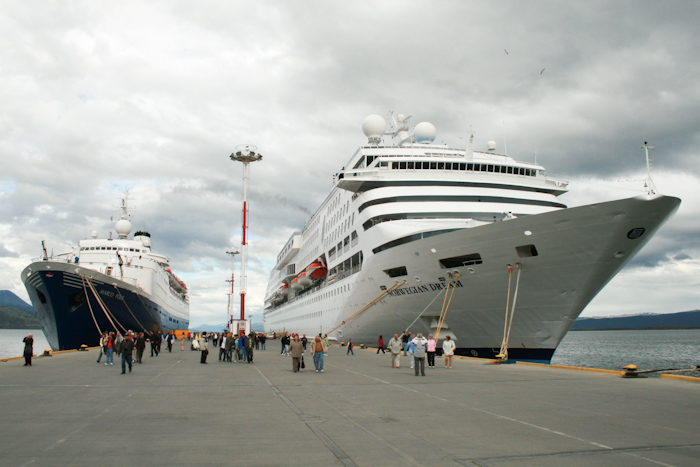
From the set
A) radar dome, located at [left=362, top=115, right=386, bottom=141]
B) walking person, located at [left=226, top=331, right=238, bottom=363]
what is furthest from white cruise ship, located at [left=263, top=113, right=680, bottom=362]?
walking person, located at [left=226, top=331, right=238, bottom=363]

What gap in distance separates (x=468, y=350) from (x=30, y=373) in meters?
16.6

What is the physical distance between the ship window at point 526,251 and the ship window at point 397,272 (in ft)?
19.3

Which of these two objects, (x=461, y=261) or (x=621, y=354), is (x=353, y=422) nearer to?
(x=461, y=261)

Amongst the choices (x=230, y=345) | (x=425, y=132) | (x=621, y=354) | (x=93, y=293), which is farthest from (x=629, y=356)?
(x=93, y=293)

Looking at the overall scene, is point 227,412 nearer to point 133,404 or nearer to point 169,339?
point 133,404

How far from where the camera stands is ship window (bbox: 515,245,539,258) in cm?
1780

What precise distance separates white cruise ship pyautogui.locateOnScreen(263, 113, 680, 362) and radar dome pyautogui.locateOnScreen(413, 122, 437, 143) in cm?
7

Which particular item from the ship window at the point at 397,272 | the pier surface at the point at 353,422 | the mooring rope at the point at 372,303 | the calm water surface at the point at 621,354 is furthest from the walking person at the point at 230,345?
the calm water surface at the point at 621,354


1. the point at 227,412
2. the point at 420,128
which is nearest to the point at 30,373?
the point at 227,412

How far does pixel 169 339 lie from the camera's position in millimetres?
30078

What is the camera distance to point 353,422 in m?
7.55

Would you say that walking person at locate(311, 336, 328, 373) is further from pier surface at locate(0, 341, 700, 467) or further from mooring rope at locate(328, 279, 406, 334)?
mooring rope at locate(328, 279, 406, 334)

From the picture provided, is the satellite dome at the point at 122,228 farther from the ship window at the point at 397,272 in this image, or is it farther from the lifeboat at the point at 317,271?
the ship window at the point at 397,272

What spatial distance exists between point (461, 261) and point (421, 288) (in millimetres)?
2825
